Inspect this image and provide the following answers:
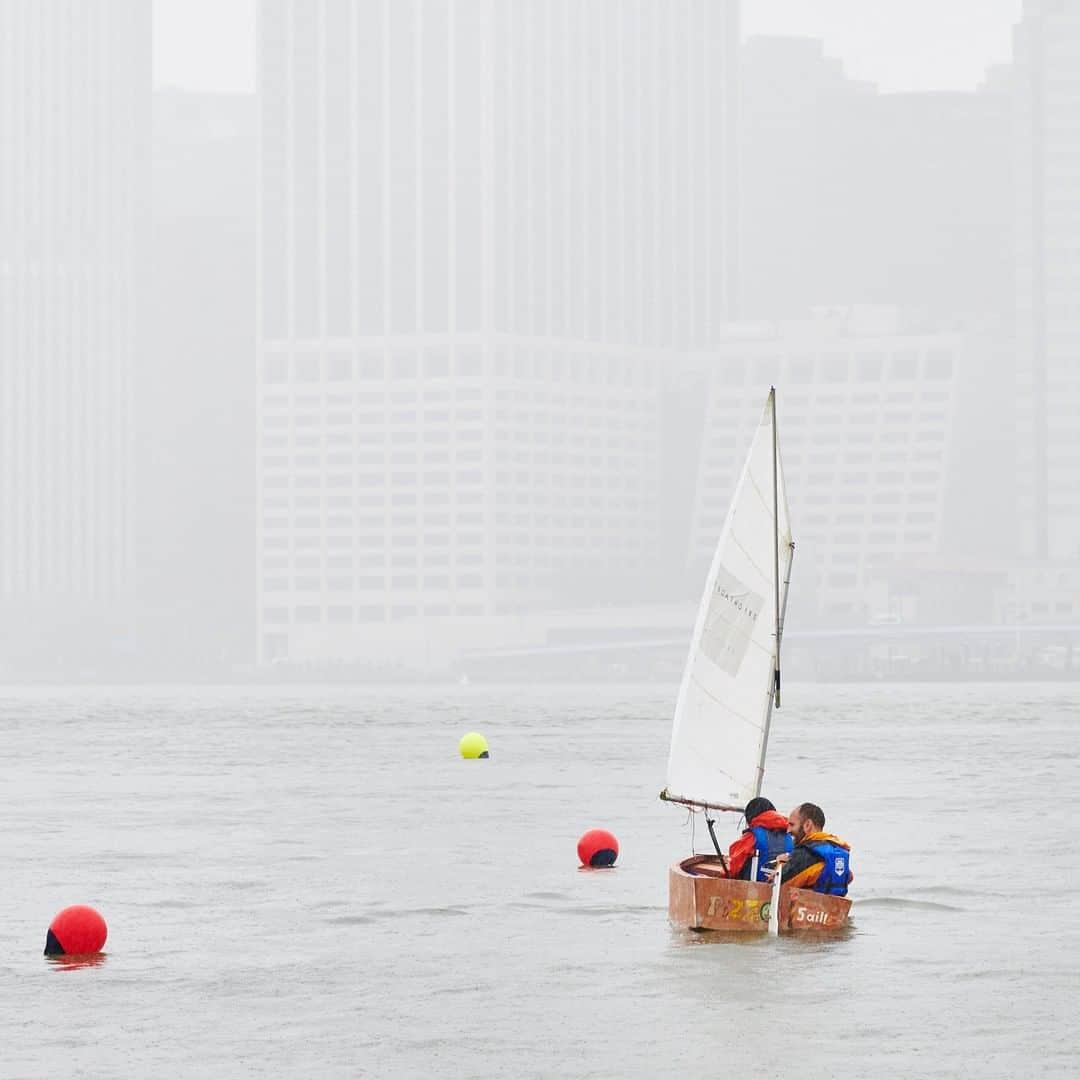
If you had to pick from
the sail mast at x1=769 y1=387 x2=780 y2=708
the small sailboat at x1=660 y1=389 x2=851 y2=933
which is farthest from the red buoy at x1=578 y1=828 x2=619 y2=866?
the sail mast at x1=769 y1=387 x2=780 y2=708

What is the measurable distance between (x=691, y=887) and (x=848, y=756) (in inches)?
2556

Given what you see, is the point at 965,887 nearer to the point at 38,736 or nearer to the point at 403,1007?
the point at 403,1007

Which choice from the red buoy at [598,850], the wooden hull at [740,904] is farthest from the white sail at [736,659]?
the red buoy at [598,850]

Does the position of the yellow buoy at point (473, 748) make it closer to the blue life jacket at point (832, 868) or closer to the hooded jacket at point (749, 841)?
the blue life jacket at point (832, 868)

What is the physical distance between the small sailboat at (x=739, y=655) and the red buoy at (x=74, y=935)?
Answer: 347 inches

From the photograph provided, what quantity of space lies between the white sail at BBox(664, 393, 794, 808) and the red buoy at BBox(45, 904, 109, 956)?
9128mm

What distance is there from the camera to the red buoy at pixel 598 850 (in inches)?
1962

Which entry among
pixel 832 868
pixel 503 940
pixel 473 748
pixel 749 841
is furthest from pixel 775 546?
pixel 473 748

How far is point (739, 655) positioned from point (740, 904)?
6642 millimetres

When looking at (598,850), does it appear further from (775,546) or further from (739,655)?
(775,546)

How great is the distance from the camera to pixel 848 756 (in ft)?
330

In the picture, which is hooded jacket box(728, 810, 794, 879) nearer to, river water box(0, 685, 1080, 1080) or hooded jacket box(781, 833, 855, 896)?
hooded jacket box(781, 833, 855, 896)

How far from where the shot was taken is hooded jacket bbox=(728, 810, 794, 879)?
3544 cm

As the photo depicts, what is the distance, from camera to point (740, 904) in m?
35.8
